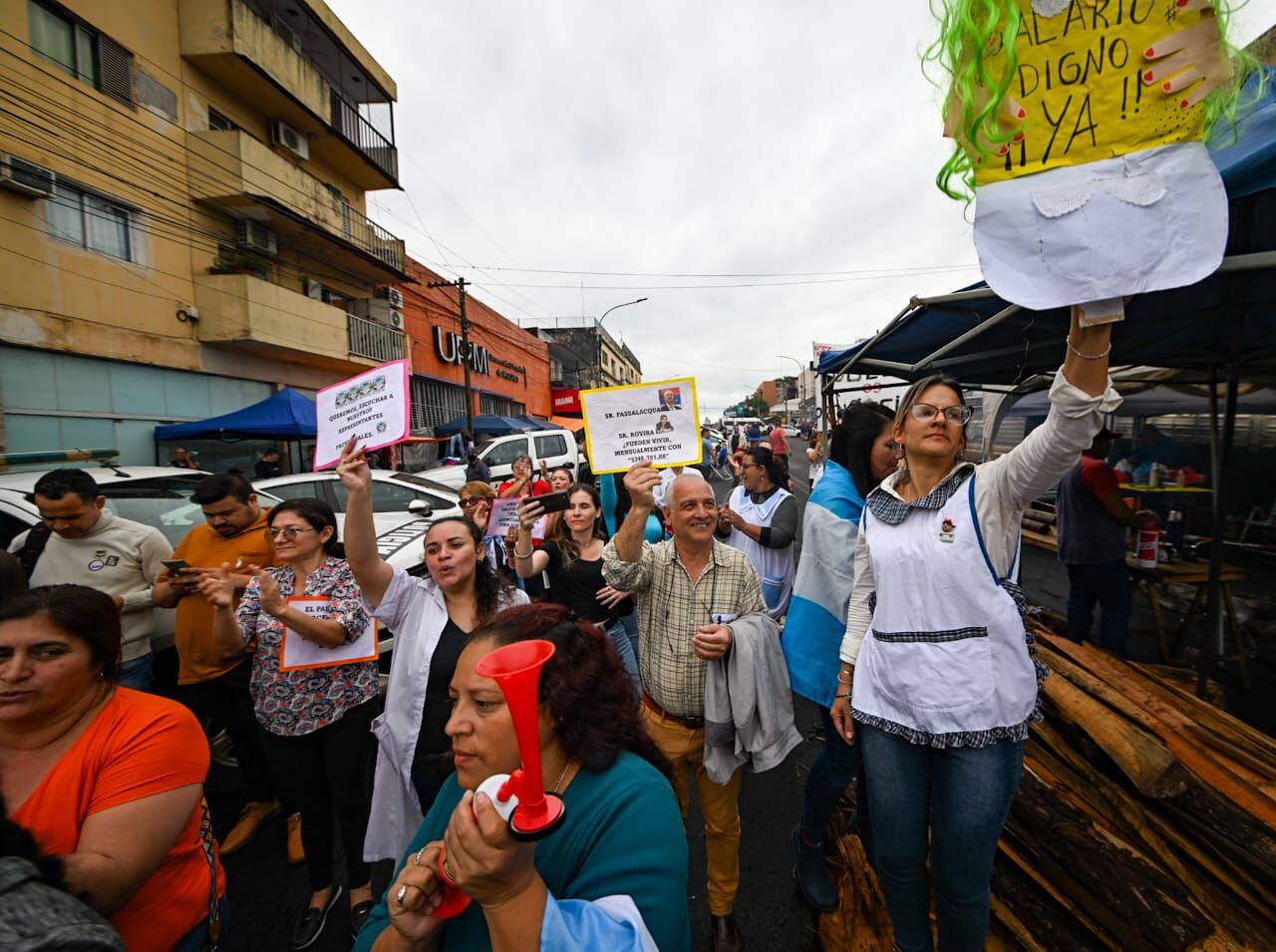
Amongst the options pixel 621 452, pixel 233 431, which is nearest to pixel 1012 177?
pixel 621 452

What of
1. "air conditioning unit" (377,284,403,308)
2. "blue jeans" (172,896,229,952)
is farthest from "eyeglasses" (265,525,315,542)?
"air conditioning unit" (377,284,403,308)

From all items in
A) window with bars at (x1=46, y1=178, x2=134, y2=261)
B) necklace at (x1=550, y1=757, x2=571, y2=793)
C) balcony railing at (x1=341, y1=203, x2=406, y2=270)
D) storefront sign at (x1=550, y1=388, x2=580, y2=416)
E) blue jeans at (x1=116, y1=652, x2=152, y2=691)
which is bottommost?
blue jeans at (x1=116, y1=652, x2=152, y2=691)

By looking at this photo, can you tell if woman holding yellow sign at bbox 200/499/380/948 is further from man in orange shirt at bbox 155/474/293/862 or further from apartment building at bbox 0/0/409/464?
apartment building at bbox 0/0/409/464

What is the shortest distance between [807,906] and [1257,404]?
8859 millimetres

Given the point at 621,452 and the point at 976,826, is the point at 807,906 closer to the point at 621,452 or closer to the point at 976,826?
the point at 976,826

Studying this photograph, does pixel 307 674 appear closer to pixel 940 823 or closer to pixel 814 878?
pixel 814 878

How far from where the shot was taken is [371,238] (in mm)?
17797

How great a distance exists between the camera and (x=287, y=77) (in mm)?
13922

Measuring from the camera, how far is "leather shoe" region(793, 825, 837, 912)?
7.72ft

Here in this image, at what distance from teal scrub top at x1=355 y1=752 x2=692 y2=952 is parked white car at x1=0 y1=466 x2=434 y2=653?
284cm

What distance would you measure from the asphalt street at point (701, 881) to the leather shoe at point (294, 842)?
4 cm

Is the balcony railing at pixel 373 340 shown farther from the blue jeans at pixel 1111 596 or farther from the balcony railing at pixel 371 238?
the blue jeans at pixel 1111 596

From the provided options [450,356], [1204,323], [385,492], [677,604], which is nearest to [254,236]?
[450,356]

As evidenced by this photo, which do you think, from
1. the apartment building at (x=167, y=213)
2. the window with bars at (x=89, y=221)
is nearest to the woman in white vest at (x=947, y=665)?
the apartment building at (x=167, y=213)
